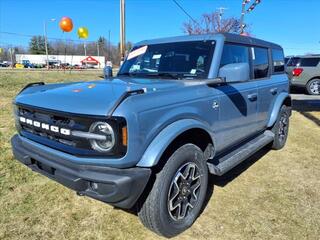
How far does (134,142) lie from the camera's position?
2410 mm

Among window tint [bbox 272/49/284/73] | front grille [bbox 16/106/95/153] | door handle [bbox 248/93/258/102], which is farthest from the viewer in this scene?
window tint [bbox 272/49/284/73]

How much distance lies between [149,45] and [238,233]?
2677 millimetres

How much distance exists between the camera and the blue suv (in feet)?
7.95

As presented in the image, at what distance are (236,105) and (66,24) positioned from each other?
15.5 m

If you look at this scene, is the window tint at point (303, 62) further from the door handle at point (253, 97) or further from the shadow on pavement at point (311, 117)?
the door handle at point (253, 97)

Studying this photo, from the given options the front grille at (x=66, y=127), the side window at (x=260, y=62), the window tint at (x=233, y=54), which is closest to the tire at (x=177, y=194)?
the front grille at (x=66, y=127)

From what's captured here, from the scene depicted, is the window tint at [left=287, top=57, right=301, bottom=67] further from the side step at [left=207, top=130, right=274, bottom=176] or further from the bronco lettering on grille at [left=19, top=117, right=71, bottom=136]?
the bronco lettering on grille at [left=19, top=117, right=71, bottom=136]

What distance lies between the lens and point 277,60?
5531mm

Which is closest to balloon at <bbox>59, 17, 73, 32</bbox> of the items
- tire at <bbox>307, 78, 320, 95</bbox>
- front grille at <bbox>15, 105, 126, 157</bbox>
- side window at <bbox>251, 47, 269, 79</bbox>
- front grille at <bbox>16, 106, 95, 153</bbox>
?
tire at <bbox>307, 78, 320, 95</bbox>

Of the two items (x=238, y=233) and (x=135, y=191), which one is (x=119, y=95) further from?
(x=238, y=233)

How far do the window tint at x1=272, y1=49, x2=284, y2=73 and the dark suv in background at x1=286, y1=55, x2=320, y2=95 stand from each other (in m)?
8.83

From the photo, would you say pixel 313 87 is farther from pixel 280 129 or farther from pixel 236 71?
pixel 236 71

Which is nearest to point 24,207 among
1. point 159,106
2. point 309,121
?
point 159,106

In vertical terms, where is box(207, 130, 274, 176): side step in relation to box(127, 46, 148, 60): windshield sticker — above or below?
below
